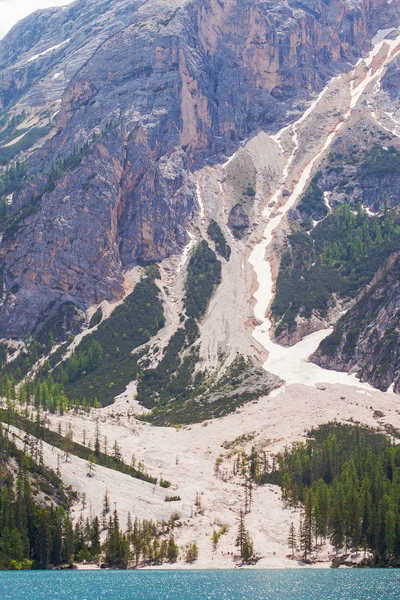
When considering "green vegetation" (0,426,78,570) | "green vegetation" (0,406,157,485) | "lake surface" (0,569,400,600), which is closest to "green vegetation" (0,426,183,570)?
"green vegetation" (0,426,78,570)

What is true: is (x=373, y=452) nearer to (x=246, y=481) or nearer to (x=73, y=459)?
(x=246, y=481)

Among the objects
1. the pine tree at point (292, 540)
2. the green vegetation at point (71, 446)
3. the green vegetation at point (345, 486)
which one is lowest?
the pine tree at point (292, 540)

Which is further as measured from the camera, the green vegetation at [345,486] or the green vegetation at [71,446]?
the green vegetation at [71,446]

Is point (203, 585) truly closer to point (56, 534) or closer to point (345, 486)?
point (56, 534)

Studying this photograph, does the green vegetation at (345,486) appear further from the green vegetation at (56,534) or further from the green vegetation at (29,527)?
the green vegetation at (29,527)

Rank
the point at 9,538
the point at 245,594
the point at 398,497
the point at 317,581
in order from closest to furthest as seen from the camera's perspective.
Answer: the point at 245,594 → the point at 317,581 → the point at 9,538 → the point at 398,497

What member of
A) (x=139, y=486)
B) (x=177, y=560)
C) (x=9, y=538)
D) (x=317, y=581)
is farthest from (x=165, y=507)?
(x=317, y=581)

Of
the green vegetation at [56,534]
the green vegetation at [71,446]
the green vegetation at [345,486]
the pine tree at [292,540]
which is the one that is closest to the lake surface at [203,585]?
the green vegetation at [56,534]

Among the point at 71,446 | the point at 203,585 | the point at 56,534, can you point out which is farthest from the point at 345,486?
the point at 71,446
